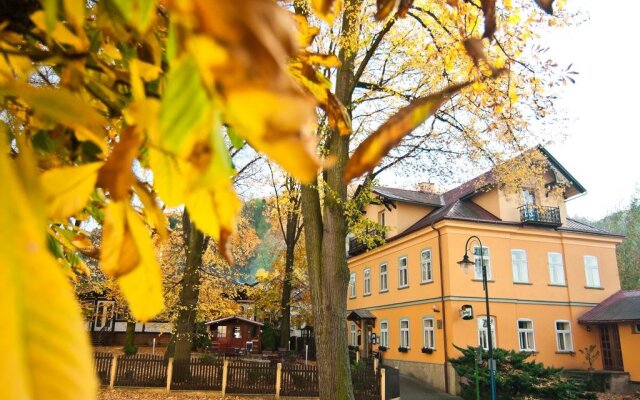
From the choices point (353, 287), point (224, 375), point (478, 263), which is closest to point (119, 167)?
point (224, 375)

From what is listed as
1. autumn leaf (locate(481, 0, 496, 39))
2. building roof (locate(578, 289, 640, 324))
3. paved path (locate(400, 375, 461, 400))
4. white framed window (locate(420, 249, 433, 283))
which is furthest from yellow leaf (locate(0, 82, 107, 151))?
building roof (locate(578, 289, 640, 324))

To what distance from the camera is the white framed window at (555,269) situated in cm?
2128

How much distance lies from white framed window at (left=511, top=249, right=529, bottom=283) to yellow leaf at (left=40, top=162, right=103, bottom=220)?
73.4 feet

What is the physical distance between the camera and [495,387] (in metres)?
13.1

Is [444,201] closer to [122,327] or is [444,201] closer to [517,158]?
[517,158]

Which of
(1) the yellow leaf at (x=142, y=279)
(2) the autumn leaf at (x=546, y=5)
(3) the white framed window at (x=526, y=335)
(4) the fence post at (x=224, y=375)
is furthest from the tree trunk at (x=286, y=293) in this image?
(1) the yellow leaf at (x=142, y=279)

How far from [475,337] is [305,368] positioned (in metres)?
8.86

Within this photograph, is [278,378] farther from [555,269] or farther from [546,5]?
[555,269]

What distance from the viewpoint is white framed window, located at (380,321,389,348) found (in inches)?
958

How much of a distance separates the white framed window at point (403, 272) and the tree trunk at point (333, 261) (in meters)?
15.9

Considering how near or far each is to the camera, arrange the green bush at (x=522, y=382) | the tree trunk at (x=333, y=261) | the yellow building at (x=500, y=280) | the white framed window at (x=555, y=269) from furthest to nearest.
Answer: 1. the white framed window at (x=555, y=269)
2. the yellow building at (x=500, y=280)
3. the green bush at (x=522, y=382)
4. the tree trunk at (x=333, y=261)

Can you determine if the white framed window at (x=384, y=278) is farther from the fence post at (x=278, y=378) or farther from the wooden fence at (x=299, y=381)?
the fence post at (x=278, y=378)

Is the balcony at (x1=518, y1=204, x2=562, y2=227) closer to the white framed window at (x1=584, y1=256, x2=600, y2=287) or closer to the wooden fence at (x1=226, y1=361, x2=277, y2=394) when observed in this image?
the white framed window at (x1=584, y1=256, x2=600, y2=287)

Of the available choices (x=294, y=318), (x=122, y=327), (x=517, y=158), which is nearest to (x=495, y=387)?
(x=517, y=158)
